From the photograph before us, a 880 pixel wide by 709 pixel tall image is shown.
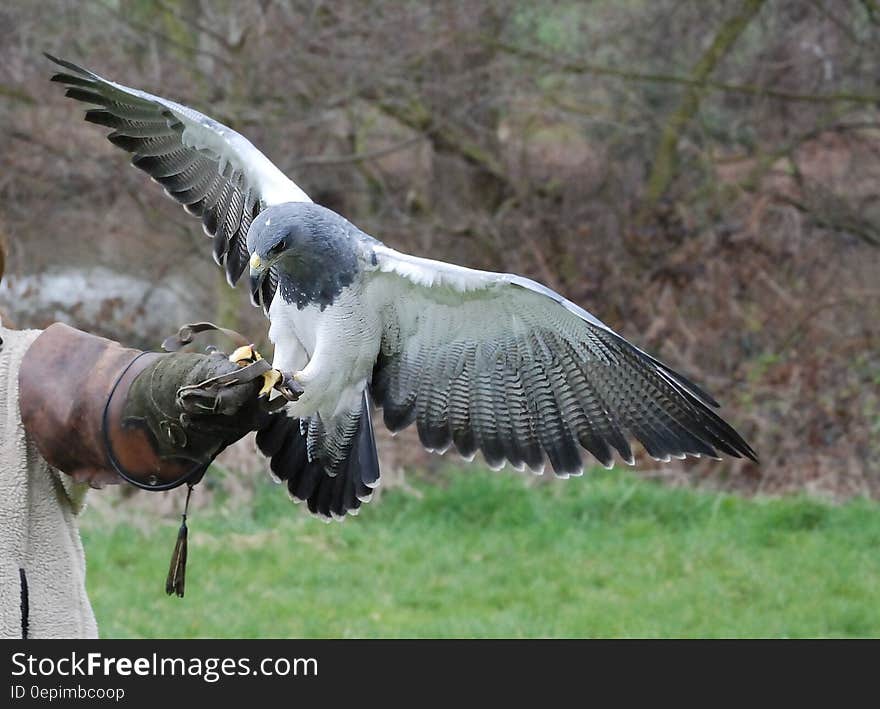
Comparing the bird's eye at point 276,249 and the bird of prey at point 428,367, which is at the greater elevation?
the bird's eye at point 276,249

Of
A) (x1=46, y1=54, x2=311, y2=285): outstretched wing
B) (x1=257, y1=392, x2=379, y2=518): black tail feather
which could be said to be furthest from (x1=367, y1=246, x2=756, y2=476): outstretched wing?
(x1=46, y1=54, x2=311, y2=285): outstretched wing

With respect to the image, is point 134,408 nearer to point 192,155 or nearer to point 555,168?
point 192,155

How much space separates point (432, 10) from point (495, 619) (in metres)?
4.84

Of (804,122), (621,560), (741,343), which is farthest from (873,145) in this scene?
(621,560)

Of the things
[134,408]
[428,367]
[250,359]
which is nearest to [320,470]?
[428,367]

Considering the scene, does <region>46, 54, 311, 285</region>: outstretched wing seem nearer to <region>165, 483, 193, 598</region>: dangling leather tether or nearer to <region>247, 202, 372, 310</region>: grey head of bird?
<region>247, 202, 372, 310</region>: grey head of bird

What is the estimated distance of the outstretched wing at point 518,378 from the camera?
3.57 meters

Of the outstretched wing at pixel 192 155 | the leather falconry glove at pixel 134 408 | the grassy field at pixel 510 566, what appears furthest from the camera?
the grassy field at pixel 510 566

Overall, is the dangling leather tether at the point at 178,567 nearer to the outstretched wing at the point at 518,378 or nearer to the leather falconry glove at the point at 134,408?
the leather falconry glove at the point at 134,408

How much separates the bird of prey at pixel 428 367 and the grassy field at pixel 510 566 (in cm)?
156

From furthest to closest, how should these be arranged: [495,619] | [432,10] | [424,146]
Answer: [424,146] < [432,10] < [495,619]

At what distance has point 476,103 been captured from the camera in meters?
9.39

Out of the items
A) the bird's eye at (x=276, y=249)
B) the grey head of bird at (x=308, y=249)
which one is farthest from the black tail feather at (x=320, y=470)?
the bird's eye at (x=276, y=249)

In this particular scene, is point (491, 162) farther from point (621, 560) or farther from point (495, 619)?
point (495, 619)
